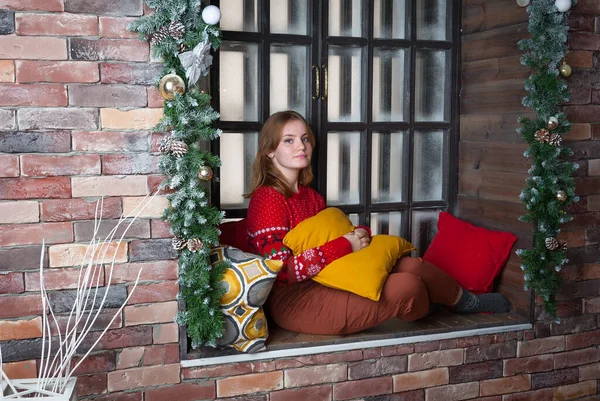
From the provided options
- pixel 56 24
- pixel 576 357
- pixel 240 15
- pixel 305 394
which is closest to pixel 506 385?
pixel 576 357

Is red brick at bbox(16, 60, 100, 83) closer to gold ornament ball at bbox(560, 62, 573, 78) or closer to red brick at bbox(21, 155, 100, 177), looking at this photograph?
red brick at bbox(21, 155, 100, 177)

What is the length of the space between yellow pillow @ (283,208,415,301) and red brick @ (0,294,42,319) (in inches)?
37.9

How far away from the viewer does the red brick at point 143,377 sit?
2475 millimetres

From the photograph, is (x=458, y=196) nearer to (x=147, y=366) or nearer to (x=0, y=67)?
(x=147, y=366)

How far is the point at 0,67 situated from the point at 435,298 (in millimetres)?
1913

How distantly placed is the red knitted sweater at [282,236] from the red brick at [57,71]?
861 mm

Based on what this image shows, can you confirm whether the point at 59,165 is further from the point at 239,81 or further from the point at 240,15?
the point at 240,15

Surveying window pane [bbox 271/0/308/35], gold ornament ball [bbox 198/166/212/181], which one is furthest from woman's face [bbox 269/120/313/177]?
gold ornament ball [bbox 198/166/212/181]

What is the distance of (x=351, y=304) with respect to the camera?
8.93 ft

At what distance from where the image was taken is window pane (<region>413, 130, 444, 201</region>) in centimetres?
347

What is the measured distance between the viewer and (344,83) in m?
3.28

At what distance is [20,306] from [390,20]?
2.09 m

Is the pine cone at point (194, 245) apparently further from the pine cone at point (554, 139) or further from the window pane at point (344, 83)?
the pine cone at point (554, 139)

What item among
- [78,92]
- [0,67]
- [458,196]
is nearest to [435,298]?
Answer: [458,196]
